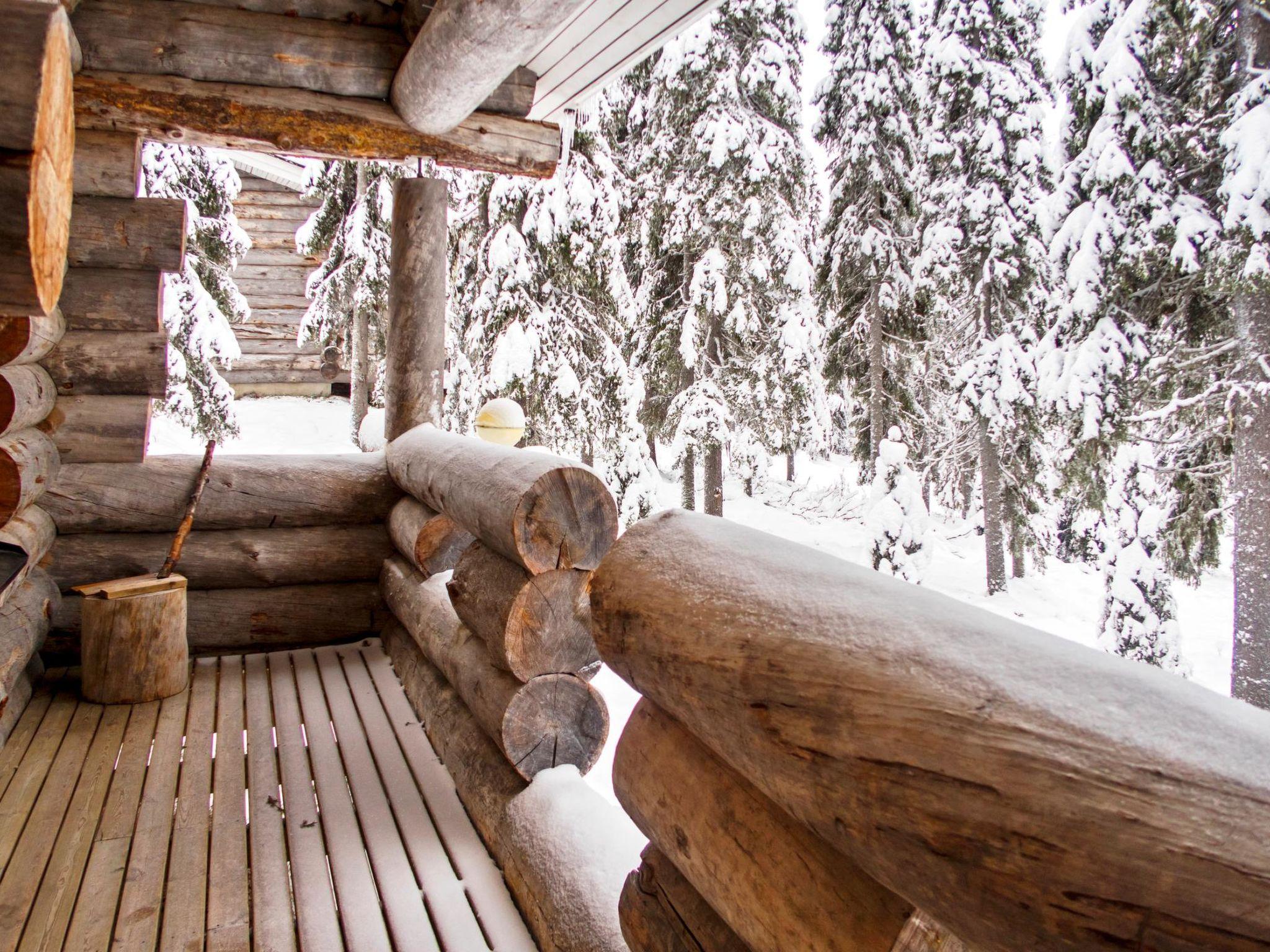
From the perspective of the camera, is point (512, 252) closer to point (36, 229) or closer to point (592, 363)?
point (592, 363)

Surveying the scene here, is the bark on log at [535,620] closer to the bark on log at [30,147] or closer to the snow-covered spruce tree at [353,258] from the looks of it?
the bark on log at [30,147]

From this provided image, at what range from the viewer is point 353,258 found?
380 inches

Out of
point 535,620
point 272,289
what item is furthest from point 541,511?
point 272,289

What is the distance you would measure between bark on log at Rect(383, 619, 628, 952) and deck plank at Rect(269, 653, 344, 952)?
456 mm

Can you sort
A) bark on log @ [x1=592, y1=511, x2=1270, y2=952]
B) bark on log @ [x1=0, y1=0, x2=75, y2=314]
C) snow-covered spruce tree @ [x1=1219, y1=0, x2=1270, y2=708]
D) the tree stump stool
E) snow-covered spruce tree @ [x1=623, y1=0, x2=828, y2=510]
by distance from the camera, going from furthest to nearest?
1. snow-covered spruce tree @ [x1=623, y1=0, x2=828, y2=510]
2. snow-covered spruce tree @ [x1=1219, y1=0, x2=1270, y2=708]
3. the tree stump stool
4. bark on log @ [x1=0, y1=0, x2=75, y2=314]
5. bark on log @ [x1=592, y1=511, x2=1270, y2=952]

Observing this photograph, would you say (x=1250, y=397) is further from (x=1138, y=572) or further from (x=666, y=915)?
A: (x=666, y=915)

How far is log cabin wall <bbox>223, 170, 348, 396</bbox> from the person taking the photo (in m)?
11.5

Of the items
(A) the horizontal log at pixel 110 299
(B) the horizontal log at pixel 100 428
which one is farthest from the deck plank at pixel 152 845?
(A) the horizontal log at pixel 110 299

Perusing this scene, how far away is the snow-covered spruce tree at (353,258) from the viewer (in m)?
9.58

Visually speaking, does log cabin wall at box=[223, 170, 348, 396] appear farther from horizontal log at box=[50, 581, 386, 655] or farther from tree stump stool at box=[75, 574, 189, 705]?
tree stump stool at box=[75, 574, 189, 705]

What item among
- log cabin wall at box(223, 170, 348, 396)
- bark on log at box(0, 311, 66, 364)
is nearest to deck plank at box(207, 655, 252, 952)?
bark on log at box(0, 311, 66, 364)

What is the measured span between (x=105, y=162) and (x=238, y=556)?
1.95 meters

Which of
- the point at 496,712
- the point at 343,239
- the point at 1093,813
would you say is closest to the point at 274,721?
the point at 496,712

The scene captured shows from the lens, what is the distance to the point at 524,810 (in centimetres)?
226
